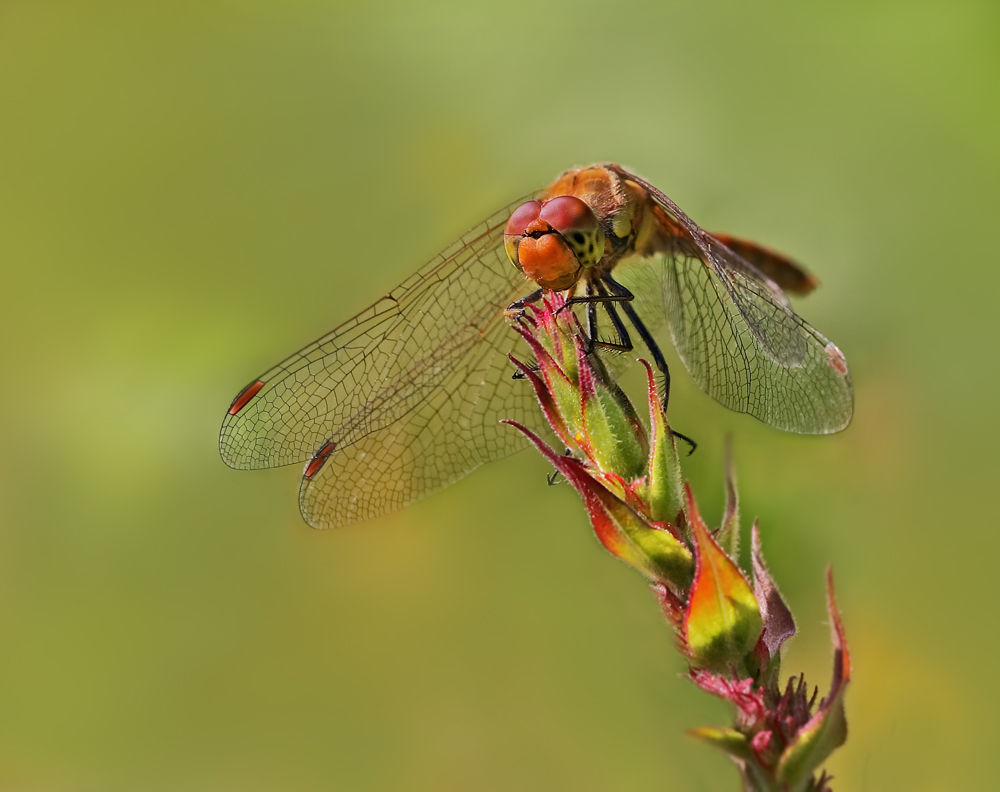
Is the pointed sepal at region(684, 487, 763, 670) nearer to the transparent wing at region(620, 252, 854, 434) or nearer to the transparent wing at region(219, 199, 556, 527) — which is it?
the transparent wing at region(620, 252, 854, 434)

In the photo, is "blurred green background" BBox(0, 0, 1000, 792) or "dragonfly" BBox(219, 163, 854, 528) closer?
"dragonfly" BBox(219, 163, 854, 528)

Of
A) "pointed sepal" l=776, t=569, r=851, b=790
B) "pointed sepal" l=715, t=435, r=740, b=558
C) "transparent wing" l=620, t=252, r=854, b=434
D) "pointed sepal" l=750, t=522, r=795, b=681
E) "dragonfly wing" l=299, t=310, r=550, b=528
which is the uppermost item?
"dragonfly wing" l=299, t=310, r=550, b=528

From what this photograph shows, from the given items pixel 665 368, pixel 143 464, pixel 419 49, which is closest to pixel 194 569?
pixel 143 464

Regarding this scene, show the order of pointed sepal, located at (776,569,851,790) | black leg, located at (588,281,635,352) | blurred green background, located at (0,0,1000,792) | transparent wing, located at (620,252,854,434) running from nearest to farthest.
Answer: pointed sepal, located at (776,569,851,790) → transparent wing, located at (620,252,854,434) → black leg, located at (588,281,635,352) → blurred green background, located at (0,0,1000,792)

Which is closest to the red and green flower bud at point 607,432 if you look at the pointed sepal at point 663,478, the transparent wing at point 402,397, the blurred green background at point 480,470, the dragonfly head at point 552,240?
the pointed sepal at point 663,478

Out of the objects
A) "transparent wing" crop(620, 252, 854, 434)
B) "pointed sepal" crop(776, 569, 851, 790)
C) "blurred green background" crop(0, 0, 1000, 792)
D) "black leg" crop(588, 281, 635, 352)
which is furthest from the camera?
"blurred green background" crop(0, 0, 1000, 792)

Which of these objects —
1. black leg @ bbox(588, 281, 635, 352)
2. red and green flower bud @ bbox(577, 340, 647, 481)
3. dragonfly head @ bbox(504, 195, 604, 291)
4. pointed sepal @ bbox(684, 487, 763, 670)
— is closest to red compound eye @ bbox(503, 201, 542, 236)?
dragonfly head @ bbox(504, 195, 604, 291)

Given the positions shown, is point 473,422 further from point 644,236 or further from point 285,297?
point 285,297
